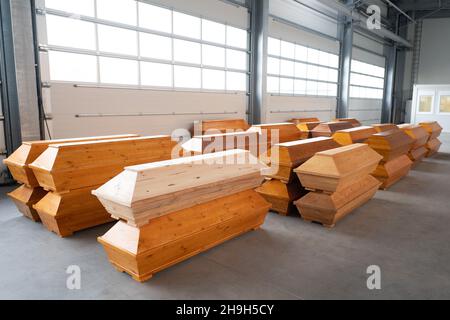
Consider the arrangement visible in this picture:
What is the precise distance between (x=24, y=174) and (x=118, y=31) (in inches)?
141

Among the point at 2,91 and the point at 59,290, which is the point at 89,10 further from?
the point at 59,290

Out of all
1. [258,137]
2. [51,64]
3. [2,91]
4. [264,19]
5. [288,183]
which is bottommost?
[288,183]

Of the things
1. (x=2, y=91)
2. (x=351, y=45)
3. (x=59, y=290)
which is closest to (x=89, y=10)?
(x=2, y=91)

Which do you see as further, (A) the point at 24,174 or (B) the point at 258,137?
(B) the point at 258,137

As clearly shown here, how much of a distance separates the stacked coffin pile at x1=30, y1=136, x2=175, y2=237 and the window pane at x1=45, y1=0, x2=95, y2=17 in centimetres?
301

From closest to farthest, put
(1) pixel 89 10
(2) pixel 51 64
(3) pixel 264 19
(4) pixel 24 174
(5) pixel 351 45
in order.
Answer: (4) pixel 24 174, (2) pixel 51 64, (1) pixel 89 10, (3) pixel 264 19, (5) pixel 351 45

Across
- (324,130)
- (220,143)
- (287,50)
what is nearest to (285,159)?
(220,143)

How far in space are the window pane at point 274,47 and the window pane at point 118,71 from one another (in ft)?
14.5

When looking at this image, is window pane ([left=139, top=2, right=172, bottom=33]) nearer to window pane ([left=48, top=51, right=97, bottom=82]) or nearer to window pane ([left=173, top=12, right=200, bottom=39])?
window pane ([left=173, top=12, right=200, bottom=39])

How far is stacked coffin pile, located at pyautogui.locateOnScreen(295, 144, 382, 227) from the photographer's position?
358 cm

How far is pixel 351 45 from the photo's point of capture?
42.2 feet

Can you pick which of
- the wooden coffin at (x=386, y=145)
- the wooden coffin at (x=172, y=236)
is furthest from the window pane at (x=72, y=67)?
the wooden coffin at (x=386, y=145)

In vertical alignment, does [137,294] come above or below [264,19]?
below
